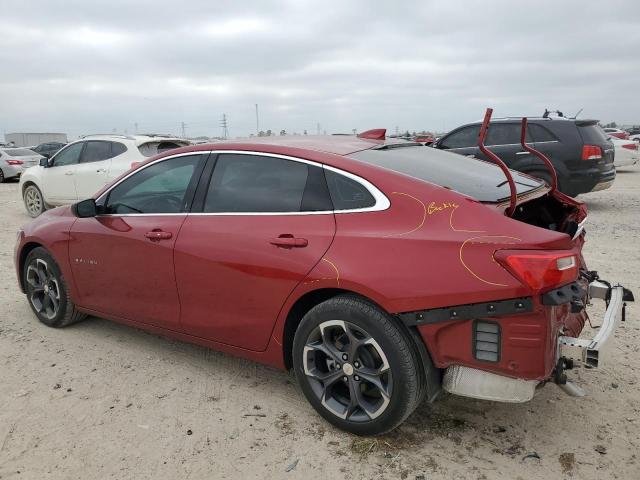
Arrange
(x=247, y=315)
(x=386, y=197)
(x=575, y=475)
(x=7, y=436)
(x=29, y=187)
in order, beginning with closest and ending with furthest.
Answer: (x=575, y=475), (x=386, y=197), (x=7, y=436), (x=247, y=315), (x=29, y=187)

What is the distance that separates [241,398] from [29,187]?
943 centimetres

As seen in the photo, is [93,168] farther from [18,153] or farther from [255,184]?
[18,153]

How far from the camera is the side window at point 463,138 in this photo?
1017 cm

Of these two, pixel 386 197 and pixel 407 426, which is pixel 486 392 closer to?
pixel 407 426

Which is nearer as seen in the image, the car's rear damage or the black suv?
the car's rear damage

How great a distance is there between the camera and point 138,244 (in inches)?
140

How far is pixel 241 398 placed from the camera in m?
3.27

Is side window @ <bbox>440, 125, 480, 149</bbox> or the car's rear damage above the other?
side window @ <bbox>440, 125, 480, 149</bbox>

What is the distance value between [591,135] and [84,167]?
890 cm

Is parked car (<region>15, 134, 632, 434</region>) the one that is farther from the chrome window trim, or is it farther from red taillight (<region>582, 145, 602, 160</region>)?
red taillight (<region>582, 145, 602, 160</region>)

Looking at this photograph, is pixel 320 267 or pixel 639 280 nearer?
pixel 320 267

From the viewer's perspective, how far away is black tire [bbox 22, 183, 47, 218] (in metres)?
10.6

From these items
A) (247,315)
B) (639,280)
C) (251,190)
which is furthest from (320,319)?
(639,280)

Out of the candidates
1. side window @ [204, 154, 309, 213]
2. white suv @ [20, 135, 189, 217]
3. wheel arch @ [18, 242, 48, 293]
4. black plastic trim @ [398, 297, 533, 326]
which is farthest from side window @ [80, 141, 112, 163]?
black plastic trim @ [398, 297, 533, 326]
